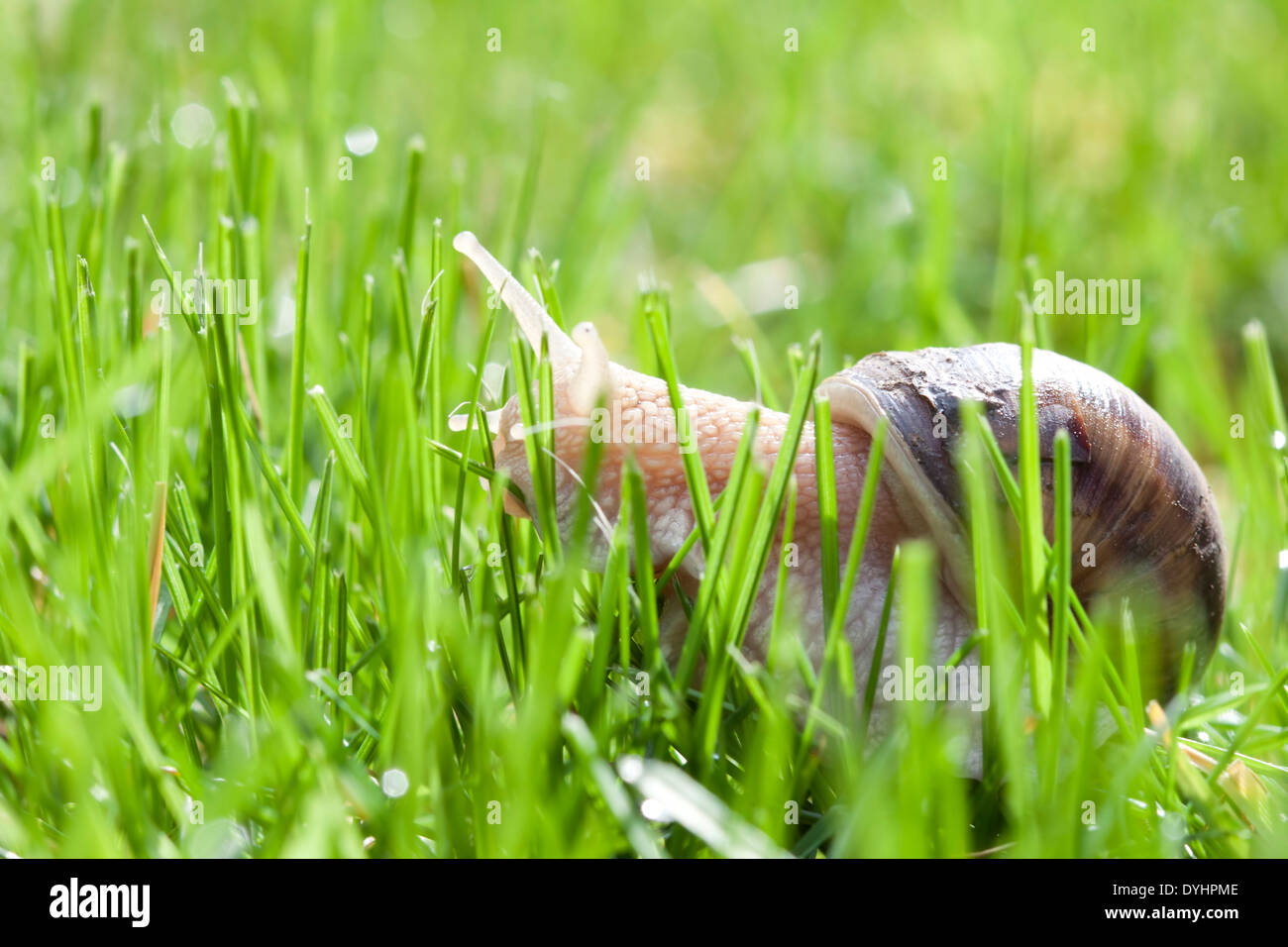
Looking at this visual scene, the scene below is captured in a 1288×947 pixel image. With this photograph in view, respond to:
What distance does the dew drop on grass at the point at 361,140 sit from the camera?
6.73 ft

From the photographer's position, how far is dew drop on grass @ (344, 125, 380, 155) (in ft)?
6.73

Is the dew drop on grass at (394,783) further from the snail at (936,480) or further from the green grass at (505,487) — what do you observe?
the snail at (936,480)

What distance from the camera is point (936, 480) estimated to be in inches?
41.0

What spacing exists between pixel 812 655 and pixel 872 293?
1.28 metres

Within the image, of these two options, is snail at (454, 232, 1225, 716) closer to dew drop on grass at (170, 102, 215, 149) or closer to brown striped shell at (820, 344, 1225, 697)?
brown striped shell at (820, 344, 1225, 697)

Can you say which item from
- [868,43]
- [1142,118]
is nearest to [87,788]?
[1142,118]

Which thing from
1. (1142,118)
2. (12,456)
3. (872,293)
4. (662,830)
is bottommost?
(662,830)

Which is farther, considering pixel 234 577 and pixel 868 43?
pixel 868 43

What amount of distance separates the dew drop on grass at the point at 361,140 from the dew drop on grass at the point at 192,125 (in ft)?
0.78

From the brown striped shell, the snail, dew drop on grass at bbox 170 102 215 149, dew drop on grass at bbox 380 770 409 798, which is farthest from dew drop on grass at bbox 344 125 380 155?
dew drop on grass at bbox 380 770 409 798

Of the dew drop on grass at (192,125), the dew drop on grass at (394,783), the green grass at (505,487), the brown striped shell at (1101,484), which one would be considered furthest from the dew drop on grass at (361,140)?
the dew drop on grass at (394,783)

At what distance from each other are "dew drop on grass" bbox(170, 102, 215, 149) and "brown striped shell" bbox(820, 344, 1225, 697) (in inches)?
52.0

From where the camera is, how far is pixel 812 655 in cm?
100

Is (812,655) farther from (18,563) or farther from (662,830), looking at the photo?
(18,563)
